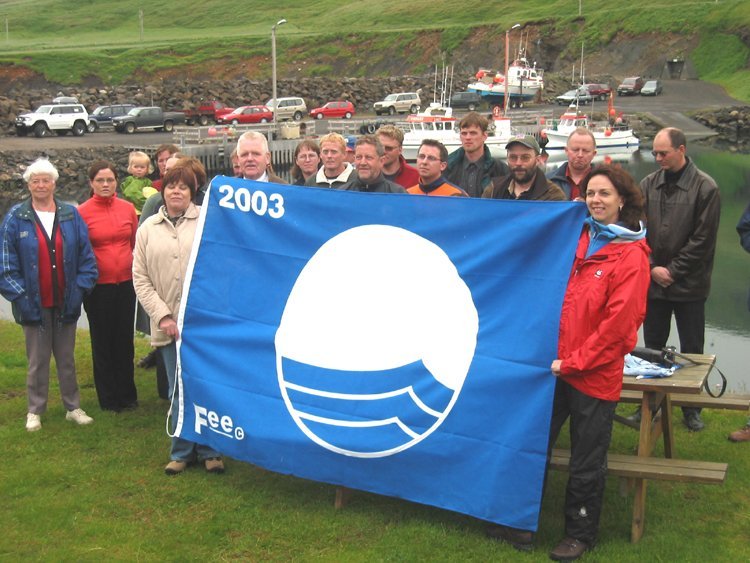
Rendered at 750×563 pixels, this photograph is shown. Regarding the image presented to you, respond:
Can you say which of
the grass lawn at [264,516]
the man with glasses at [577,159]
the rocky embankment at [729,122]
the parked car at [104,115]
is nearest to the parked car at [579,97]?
the rocky embankment at [729,122]

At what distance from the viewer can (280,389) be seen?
18.2 feet

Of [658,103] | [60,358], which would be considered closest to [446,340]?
[60,358]

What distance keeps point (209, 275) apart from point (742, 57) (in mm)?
77224

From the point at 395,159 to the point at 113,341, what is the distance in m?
2.84

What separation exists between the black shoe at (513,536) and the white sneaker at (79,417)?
11.8 ft

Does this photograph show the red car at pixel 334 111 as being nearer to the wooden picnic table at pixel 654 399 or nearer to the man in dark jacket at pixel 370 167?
the man in dark jacket at pixel 370 167

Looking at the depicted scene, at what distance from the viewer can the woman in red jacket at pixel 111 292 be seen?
7.18 m

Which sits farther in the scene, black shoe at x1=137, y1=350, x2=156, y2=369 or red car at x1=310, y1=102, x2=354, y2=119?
red car at x1=310, y1=102, x2=354, y2=119

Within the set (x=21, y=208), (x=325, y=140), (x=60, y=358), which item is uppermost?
(x=325, y=140)

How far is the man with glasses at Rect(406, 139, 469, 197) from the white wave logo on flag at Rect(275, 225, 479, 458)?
1.39m

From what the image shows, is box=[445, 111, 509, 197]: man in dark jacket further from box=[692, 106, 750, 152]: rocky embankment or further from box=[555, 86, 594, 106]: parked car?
box=[555, 86, 594, 106]: parked car

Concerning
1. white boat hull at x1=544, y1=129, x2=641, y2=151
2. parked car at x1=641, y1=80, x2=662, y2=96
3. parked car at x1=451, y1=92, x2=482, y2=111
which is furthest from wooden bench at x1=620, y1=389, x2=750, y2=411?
parked car at x1=641, y1=80, x2=662, y2=96

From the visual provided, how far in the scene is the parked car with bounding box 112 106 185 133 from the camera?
5259 cm

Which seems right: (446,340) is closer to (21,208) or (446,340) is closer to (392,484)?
(392,484)
